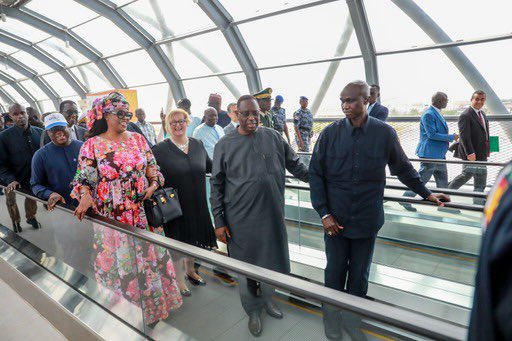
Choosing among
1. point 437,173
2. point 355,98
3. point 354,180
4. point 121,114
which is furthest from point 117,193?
point 437,173

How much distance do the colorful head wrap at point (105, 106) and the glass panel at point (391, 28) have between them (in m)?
6.10

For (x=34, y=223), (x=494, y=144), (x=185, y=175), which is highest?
(x=185, y=175)

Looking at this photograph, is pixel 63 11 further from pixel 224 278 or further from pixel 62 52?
pixel 224 278

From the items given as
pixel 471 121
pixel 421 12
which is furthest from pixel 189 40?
pixel 471 121

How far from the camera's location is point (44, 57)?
626 inches

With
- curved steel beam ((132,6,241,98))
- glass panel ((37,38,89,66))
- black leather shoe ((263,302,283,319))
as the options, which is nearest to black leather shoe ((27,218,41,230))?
black leather shoe ((263,302,283,319))

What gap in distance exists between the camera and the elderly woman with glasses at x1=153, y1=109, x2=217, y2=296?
2932 millimetres

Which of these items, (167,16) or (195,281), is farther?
(167,16)

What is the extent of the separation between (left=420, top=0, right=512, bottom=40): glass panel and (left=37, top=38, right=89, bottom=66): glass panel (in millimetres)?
13431

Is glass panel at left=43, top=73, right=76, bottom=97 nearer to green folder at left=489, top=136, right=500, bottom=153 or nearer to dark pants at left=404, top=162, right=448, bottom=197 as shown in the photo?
dark pants at left=404, top=162, right=448, bottom=197

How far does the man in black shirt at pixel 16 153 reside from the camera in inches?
148

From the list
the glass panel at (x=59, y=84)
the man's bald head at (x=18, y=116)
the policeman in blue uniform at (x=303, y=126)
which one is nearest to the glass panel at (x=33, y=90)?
the glass panel at (x=59, y=84)

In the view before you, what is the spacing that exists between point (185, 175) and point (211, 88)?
907 cm

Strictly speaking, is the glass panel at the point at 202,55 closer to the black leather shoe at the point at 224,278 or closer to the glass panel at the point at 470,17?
the glass panel at the point at 470,17
